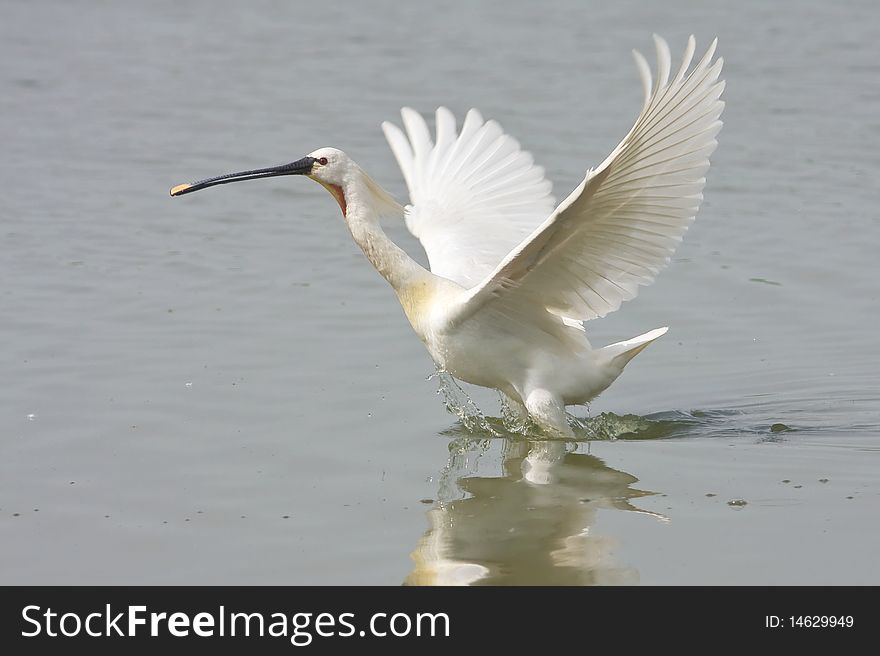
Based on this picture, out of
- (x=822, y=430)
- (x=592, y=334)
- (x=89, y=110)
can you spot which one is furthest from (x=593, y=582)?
(x=89, y=110)

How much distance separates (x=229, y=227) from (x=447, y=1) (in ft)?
33.5

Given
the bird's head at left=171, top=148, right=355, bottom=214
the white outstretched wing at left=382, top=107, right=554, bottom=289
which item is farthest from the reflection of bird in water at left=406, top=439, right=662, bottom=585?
the white outstretched wing at left=382, top=107, right=554, bottom=289

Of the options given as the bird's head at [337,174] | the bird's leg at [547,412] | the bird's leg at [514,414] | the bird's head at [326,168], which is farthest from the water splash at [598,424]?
the bird's head at [326,168]

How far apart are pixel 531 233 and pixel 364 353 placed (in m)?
1.48

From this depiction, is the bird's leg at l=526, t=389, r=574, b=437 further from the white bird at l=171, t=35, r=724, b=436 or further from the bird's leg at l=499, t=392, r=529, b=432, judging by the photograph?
the bird's leg at l=499, t=392, r=529, b=432

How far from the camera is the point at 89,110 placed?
14.3 meters

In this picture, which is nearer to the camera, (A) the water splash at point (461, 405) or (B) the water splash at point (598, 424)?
(B) the water splash at point (598, 424)

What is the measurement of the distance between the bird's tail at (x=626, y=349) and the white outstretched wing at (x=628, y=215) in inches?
8.2

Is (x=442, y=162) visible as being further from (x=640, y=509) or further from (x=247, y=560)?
(x=247, y=560)

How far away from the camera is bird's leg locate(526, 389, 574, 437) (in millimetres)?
6934

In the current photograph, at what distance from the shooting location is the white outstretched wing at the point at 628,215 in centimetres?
584

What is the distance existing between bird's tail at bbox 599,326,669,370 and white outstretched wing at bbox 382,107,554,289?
4.53 ft

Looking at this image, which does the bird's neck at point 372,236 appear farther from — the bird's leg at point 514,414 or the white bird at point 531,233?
the bird's leg at point 514,414

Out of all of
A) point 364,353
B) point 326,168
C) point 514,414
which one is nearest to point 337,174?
point 326,168
